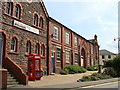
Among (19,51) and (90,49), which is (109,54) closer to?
(90,49)

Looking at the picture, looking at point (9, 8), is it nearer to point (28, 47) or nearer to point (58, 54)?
point (28, 47)

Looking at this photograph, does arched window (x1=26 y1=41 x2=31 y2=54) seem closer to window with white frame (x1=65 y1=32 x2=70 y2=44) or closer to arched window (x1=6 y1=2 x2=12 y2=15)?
arched window (x1=6 y1=2 x2=12 y2=15)

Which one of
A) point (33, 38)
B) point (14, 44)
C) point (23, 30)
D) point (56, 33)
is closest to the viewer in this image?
point (14, 44)

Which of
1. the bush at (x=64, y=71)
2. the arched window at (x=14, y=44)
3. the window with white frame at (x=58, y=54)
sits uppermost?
the arched window at (x=14, y=44)

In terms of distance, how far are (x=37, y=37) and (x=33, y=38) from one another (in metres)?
0.88

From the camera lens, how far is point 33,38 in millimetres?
20312

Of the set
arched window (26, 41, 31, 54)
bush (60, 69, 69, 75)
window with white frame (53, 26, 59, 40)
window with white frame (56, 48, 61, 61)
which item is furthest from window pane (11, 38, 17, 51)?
bush (60, 69, 69, 75)

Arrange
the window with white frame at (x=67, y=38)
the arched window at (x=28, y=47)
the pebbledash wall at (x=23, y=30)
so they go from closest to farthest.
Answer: the pebbledash wall at (x=23, y=30) → the arched window at (x=28, y=47) → the window with white frame at (x=67, y=38)

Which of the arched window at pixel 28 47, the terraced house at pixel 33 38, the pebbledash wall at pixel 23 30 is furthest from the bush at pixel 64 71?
the arched window at pixel 28 47

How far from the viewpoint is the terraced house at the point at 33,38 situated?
1638 cm

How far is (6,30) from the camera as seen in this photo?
53.8ft

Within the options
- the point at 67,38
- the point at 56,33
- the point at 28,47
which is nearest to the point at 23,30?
the point at 28,47

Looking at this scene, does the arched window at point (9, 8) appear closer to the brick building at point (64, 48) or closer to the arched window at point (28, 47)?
the arched window at point (28, 47)

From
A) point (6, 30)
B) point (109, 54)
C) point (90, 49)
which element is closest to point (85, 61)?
point (90, 49)
